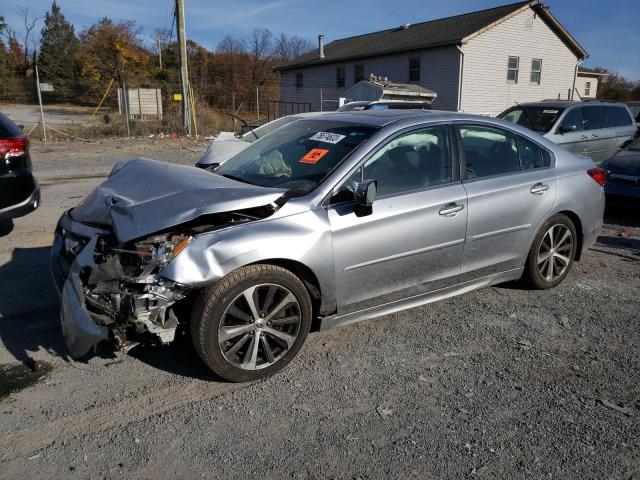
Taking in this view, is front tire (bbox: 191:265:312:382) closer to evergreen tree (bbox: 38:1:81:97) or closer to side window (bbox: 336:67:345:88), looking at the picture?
side window (bbox: 336:67:345:88)

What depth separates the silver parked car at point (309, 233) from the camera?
311cm

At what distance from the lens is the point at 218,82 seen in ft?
91.7


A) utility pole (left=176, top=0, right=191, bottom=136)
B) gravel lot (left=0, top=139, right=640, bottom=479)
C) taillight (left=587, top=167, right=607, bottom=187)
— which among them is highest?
utility pole (left=176, top=0, right=191, bottom=136)

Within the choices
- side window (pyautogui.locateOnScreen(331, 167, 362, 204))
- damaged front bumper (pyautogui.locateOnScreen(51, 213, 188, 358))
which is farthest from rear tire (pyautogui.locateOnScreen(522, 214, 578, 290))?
damaged front bumper (pyautogui.locateOnScreen(51, 213, 188, 358))

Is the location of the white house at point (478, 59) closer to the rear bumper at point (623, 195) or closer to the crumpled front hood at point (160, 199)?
the rear bumper at point (623, 195)

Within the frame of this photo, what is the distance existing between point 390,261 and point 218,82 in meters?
26.3

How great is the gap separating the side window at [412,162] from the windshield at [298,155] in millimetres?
199

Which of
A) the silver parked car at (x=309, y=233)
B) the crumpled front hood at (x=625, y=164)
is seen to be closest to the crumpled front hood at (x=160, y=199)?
the silver parked car at (x=309, y=233)

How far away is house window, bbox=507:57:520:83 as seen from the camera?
92.7 ft

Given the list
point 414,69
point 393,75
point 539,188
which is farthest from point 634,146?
point 393,75

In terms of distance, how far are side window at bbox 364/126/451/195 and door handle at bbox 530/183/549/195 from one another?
0.90m

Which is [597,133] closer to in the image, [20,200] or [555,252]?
[555,252]

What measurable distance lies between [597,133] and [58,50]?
185ft

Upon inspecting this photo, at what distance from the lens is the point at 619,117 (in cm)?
1084
